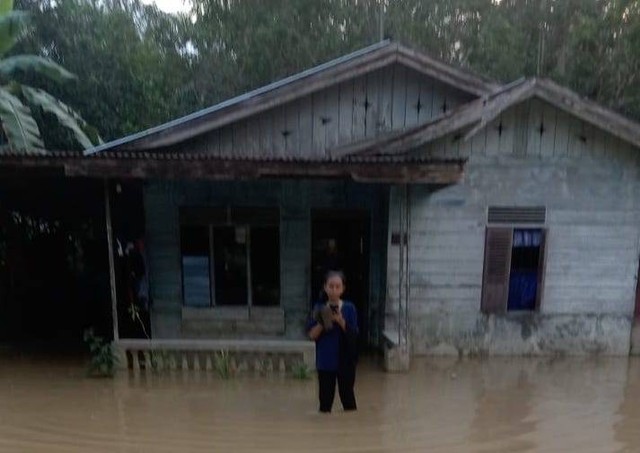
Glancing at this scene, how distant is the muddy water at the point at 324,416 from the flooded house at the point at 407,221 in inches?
28.7

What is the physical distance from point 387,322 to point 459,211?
201cm

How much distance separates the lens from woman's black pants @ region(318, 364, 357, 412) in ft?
17.9

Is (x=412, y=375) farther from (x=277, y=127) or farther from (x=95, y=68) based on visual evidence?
(x=95, y=68)

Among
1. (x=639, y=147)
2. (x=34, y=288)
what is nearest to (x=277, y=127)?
(x=639, y=147)

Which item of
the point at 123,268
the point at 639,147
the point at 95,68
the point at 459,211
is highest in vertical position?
the point at 95,68

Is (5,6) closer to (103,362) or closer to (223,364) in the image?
(103,362)

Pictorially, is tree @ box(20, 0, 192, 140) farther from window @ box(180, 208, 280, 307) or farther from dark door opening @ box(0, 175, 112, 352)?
window @ box(180, 208, 280, 307)

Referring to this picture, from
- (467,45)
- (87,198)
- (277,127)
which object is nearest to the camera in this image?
(277,127)

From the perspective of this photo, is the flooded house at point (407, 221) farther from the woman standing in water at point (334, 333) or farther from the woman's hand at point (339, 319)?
the woman's hand at point (339, 319)

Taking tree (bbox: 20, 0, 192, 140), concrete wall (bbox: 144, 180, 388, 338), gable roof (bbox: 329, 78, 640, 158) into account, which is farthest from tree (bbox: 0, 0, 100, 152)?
gable roof (bbox: 329, 78, 640, 158)

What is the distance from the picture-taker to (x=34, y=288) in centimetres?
1156

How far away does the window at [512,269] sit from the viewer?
8344 mm

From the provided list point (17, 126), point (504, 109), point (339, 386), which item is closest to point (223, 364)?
point (339, 386)

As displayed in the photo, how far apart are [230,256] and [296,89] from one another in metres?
2.90
